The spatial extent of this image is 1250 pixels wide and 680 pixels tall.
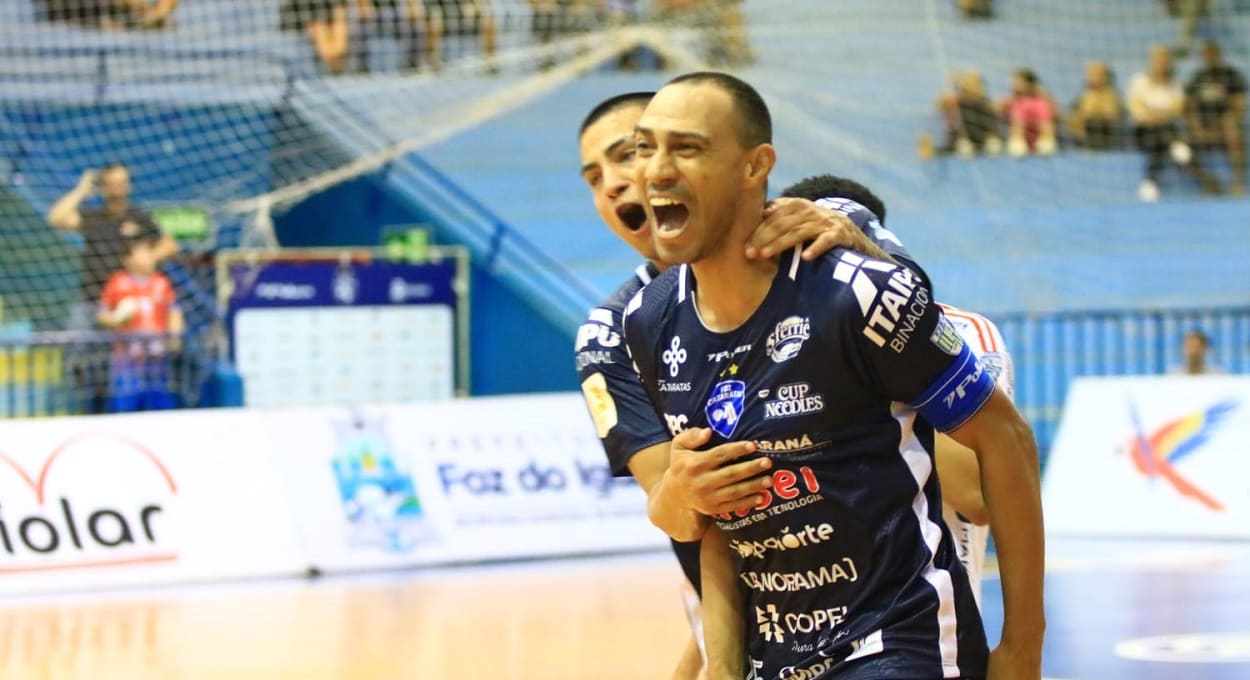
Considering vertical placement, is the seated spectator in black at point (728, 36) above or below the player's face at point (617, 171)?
below

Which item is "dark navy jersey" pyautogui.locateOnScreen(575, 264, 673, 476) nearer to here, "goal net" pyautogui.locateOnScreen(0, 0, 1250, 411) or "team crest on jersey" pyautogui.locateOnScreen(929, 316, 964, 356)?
"team crest on jersey" pyautogui.locateOnScreen(929, 316, 964, 356)

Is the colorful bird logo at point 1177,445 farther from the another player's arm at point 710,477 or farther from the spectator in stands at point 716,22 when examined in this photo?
the another player's arm at point 710,477

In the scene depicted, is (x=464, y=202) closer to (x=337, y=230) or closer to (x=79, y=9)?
(x=337, y=230)

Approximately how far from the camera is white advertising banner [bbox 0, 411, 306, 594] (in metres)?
11.2

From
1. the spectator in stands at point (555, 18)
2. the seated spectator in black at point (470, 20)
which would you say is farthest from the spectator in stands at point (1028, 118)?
the seated spectator in black at point (470, 20)

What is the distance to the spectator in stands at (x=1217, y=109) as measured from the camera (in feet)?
59.0

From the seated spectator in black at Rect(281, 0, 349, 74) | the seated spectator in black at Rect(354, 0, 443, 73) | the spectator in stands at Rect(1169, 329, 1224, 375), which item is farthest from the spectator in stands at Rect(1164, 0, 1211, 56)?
the seated spectator in black at Rect(281, 0, 349, 74)

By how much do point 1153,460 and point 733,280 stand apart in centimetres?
1020

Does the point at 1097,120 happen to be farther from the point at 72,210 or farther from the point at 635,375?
the point at 635,375

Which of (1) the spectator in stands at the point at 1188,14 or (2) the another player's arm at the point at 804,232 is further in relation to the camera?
(1) the spectator in stands at the point at 1188,14

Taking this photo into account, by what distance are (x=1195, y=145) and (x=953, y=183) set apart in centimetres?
249

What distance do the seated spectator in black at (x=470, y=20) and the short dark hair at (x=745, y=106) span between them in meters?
13.5

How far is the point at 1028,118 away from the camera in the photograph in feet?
59.0

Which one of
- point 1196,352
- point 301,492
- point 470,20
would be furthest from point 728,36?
point 301,492
